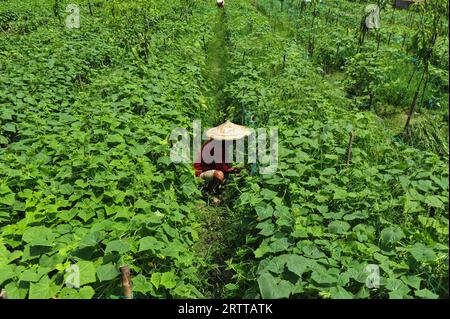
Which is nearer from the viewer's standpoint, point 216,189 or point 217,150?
point 216,189

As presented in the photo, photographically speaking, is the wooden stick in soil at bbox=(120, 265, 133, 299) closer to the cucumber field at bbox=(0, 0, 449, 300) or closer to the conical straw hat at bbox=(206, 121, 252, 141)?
the cucumber field at bbox=(0, 0, 449, 300)

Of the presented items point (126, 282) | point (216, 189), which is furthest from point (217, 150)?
point (126, 282)

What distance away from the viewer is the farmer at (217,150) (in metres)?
5.90

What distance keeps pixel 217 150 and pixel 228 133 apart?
37 cm

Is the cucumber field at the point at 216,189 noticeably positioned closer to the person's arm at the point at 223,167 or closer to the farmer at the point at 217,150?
the person's arm at the point at 223,167

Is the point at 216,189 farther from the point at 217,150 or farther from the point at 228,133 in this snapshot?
the point at 228,133

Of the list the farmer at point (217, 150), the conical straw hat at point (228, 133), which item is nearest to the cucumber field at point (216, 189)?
the farmer at point (217, 150)

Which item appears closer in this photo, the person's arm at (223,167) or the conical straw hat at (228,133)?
the conical straw hat at (228,133)

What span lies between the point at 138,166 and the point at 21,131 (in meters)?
2.30

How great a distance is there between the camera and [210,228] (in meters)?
5.05

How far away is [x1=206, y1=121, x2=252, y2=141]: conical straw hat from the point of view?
585 cm

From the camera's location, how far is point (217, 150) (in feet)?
19.8

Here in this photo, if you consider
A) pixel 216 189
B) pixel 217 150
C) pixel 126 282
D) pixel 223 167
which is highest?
pixel 126 282

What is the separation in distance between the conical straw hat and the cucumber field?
0.37 metres
